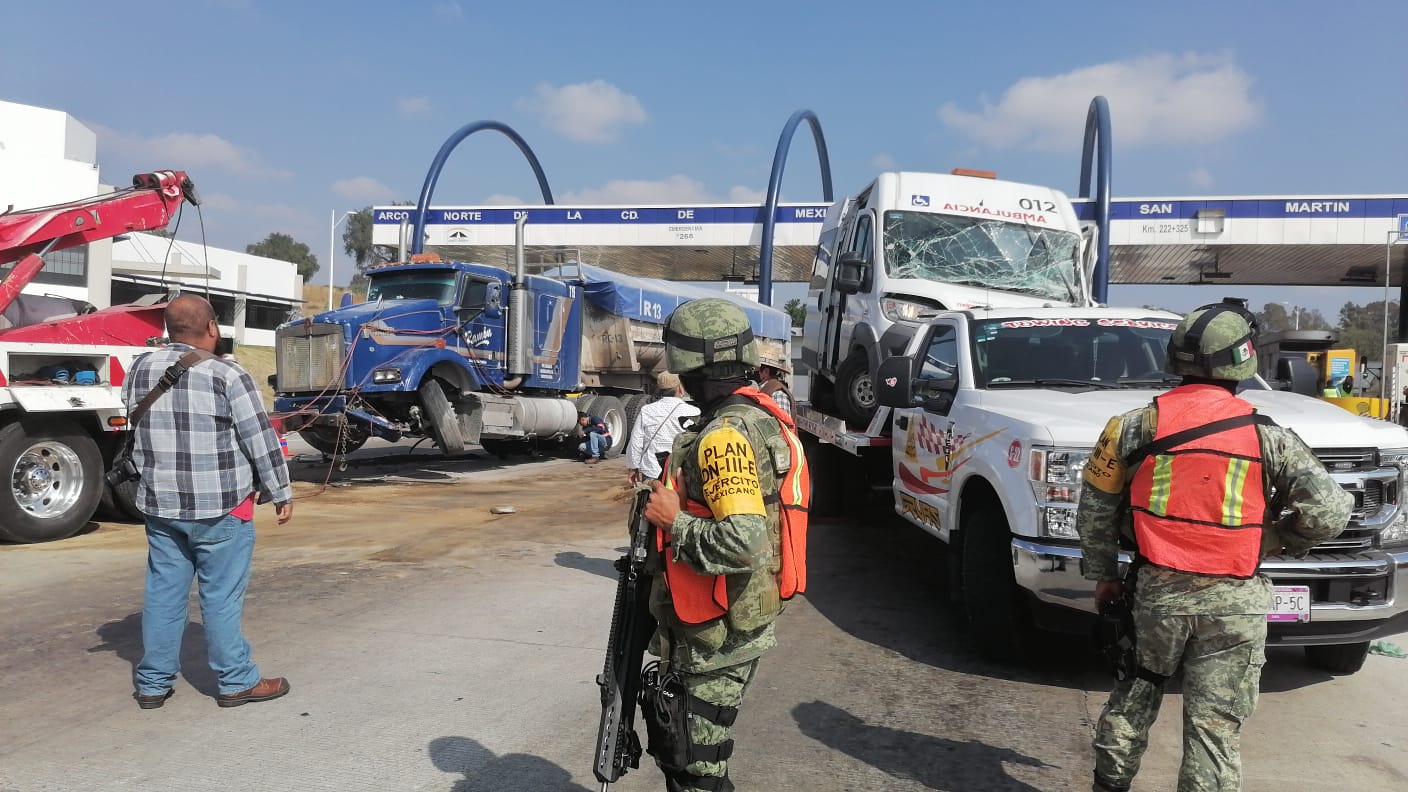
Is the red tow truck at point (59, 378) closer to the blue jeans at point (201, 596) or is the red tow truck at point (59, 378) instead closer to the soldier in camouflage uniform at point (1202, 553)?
the blue jeans at point (201, 596)

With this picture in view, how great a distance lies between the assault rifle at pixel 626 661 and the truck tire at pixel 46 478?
23.9 ft

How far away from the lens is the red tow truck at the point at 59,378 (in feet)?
26.7

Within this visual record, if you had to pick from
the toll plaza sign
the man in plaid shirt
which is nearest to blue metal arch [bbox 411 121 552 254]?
the toll plaza sign

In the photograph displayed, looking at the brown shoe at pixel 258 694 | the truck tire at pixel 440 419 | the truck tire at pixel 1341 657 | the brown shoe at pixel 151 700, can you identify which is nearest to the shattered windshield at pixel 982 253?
the truck tire at pixel 1341 657

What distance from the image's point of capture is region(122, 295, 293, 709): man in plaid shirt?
4367 millimetres

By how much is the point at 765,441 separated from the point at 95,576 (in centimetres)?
627

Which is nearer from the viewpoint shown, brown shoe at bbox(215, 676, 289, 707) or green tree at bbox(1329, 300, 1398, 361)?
brown shoe at bbox(215, 676, 289, 707)

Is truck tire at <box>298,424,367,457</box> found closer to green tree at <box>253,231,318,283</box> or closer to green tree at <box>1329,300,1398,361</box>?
green tree at <box>1329,300,1398,361</box>

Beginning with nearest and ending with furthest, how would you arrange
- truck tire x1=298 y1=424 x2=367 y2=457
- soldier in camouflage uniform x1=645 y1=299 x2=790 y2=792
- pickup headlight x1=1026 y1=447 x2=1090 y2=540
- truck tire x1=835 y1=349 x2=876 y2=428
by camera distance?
soldier in camouflage uniform x1=645 y1=299 x2=790 y2=792, pickup headlight x1=1026 y1=447 x2=1090 y2=540, truck tire x1=835 y1=349 x2=876 y2=428, truck tire x1=298 y1=424 x2=367 y2=457

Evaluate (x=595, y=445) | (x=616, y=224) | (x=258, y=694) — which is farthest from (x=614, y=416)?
(x=616, y=224)

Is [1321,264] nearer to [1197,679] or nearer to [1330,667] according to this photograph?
[1330,667]

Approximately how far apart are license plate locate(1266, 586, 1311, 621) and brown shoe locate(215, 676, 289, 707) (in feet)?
14.1

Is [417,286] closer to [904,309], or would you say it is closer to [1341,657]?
[904,309]

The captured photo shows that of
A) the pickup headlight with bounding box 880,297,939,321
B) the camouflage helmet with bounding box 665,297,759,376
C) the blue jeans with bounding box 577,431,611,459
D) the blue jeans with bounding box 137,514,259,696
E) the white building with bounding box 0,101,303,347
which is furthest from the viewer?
the white building with bounding box 0,101,303,347
